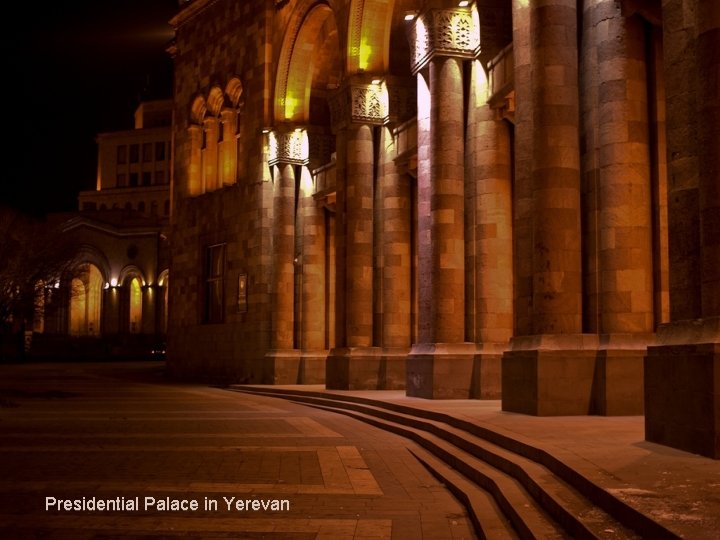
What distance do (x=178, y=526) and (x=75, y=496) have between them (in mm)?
1895

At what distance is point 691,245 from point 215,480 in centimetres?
611

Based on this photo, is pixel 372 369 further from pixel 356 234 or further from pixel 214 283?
pixel 214 283

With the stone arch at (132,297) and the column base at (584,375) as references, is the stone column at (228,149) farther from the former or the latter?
the stone arch at (132,297)

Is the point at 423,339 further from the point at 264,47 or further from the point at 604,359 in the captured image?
the point at 264,47

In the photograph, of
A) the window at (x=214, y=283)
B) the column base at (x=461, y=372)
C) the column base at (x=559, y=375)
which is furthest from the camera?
the window at (x=214, y=283)

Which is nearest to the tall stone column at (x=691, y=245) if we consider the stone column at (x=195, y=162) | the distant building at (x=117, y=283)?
the stone column at (x=195, y=162)

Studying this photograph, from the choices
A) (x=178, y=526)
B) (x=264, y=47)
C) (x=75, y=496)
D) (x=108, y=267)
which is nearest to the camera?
(x=178, y=526)

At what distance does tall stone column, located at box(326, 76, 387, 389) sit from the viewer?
26.4m

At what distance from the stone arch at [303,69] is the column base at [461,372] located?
15.4 metres

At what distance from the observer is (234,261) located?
3650cm

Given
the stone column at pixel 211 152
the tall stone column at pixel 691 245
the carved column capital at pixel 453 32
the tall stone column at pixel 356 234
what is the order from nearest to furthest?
1. the tall stone column at pixel 691 245
2. the carved column capital at pixel 453 32
3. the tall stone column at pixel 356 234
4. the stone column at pixel 211 152

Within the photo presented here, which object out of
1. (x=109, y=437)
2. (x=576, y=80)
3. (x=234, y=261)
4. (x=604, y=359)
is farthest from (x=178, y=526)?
(x=234, y=261)

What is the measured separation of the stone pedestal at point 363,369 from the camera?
2617cm

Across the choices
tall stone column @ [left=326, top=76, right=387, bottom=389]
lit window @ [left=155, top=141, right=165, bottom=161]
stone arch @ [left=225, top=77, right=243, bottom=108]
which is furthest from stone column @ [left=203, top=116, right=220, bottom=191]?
lit window @ [left=155, top=141, right=165, bottom=161]
